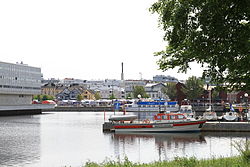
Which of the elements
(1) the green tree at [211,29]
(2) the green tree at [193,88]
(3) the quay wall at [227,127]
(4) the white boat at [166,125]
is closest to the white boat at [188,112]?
(3) the quay wall at [227,127]

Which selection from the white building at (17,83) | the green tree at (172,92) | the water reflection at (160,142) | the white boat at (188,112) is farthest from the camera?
the green tree at (172,92)

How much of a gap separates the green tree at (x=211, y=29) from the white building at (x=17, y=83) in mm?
118059

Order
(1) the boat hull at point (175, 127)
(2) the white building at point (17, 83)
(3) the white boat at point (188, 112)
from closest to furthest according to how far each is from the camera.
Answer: (1) the boat hull at point (175, 127)
(3) the white boat at point (188, 112)
(2) the white building at point (17, 83)

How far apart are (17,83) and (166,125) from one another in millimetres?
94294

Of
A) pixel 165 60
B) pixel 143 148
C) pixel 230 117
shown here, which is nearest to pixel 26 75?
pixel 230 117

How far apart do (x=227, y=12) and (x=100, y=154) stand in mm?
23894

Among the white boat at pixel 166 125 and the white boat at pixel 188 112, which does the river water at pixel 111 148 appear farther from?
the white boat at pixel 188 112

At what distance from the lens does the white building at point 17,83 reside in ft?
422

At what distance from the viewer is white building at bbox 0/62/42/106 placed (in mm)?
128750

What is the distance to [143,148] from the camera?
3916 centimetres

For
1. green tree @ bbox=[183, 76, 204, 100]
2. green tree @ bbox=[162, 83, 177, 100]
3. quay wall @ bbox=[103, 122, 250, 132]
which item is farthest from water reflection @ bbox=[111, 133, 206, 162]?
green tree @ bbox=[162, 83, 177, 100]

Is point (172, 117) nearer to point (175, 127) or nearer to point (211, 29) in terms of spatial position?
point (175, 127)

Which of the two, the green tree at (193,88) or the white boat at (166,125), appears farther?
the green tree at (193,88)

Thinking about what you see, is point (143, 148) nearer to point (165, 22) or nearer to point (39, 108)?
point (165, 22)
